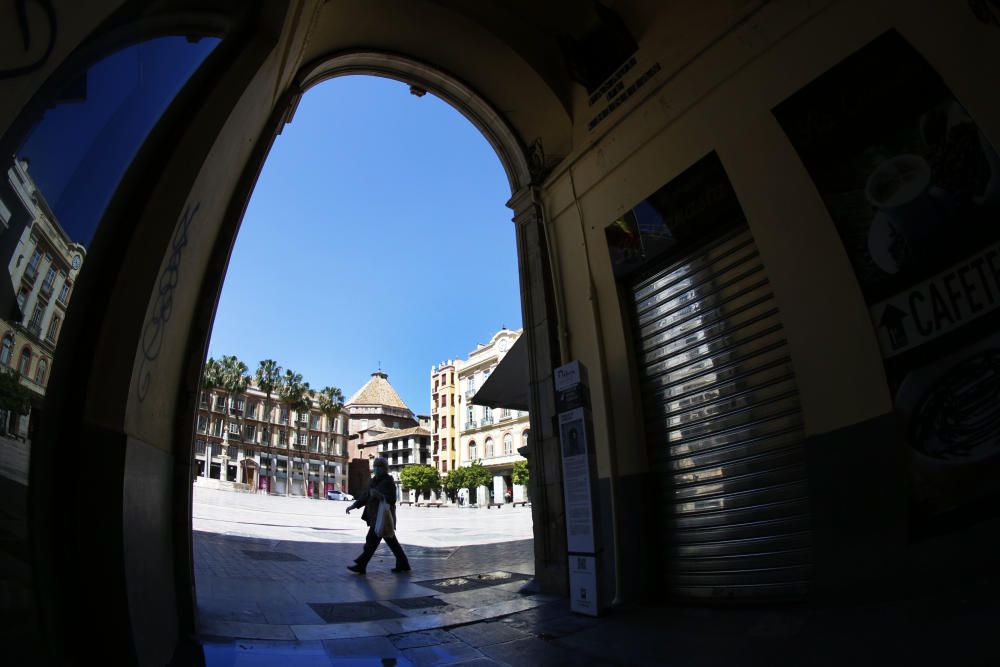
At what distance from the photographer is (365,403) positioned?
353ft

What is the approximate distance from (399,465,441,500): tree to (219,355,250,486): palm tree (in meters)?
27.2

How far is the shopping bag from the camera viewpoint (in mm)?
7421

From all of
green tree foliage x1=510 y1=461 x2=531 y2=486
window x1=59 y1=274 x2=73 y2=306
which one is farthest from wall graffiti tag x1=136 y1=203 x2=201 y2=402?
green tree foliage x1=510 y1=461 x2=531 y2=486

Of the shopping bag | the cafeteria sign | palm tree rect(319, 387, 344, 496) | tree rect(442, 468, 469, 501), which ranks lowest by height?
tree rect(442, 468, 469, 501)

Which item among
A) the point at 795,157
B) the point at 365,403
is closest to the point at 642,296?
the point at 795,157

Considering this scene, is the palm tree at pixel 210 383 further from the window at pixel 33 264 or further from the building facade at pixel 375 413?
the window at pixel 33 264

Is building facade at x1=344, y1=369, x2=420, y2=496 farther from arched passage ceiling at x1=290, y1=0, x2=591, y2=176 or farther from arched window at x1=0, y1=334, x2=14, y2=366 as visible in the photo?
arched window at x1=0, y1=334, x2=14, y2=366

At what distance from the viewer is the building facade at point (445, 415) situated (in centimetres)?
6869

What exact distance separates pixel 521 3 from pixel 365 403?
4209 inches

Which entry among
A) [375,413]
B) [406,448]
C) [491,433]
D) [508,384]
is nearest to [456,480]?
[491,433]

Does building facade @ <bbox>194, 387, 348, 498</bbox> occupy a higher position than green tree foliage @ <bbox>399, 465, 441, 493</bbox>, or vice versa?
building facade @ <bbox>194, 387, 348, 498</bbox>

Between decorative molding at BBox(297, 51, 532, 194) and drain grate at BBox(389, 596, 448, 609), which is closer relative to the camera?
drain grate at BBox(389, 596, 448, 609)

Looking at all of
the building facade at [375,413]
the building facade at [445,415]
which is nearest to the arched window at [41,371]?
the building facade at [445,415]

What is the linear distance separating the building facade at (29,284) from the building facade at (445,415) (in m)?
65.1
